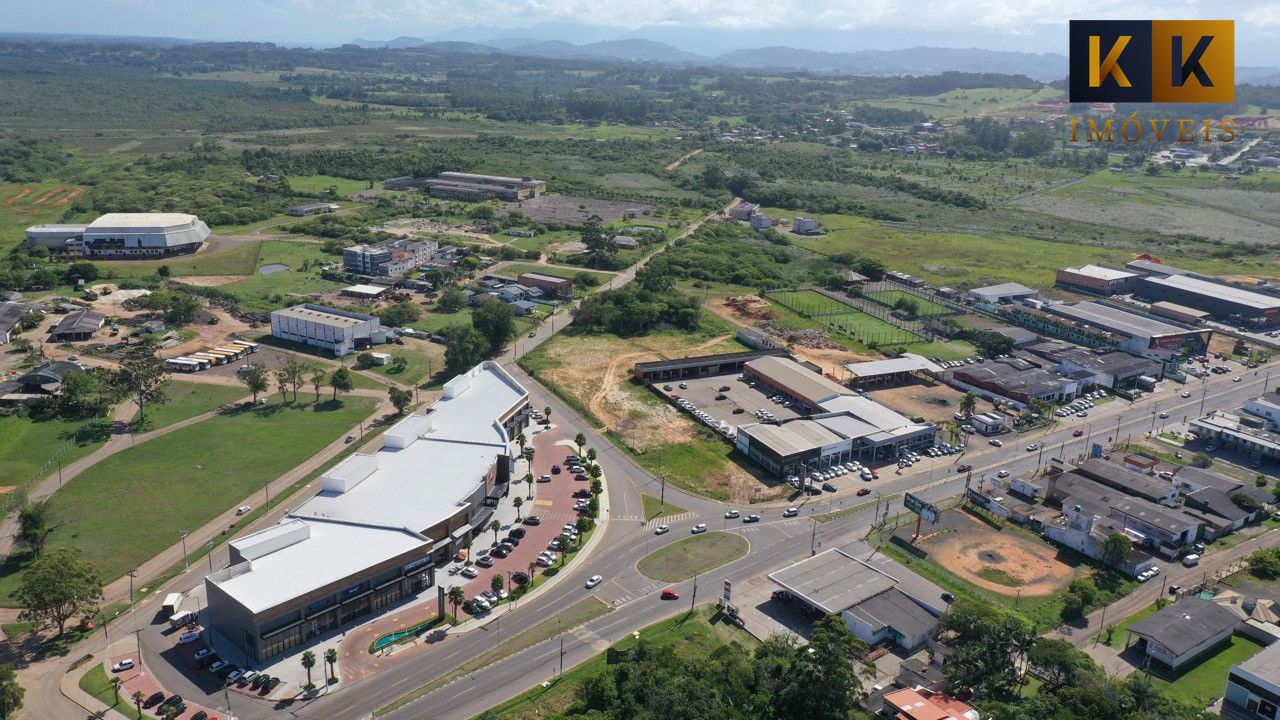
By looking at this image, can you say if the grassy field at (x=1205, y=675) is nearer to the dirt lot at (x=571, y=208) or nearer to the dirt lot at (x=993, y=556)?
the dirt lot at (x=993, y=556)

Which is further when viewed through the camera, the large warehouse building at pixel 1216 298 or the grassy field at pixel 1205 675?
the large warehouse building at pixel 1216 298

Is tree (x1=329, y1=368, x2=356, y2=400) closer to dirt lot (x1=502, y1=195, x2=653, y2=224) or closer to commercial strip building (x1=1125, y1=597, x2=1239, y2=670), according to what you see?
commercial strip building (x1=1125, y1=597, x2=1239, y2=670)

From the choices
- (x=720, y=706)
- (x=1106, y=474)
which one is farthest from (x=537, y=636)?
(x=1106, y=474)

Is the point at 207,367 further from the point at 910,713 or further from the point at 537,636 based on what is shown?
the point at 910,713

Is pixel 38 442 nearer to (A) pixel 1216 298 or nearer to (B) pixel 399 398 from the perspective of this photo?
(B) pixel 399 398

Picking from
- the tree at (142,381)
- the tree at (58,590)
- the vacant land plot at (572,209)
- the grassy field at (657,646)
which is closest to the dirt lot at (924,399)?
the grassy field at (657,646)

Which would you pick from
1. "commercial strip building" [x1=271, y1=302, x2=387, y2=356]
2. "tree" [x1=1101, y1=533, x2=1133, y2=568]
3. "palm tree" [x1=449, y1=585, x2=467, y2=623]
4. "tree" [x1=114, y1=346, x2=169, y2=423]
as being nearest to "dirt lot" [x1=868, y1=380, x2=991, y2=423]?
"tree" [x1=1101, y1=533, x2=1133, y2=568]

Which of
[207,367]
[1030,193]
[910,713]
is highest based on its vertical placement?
[1030,193]
